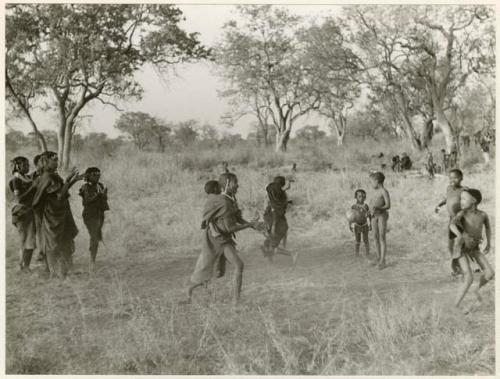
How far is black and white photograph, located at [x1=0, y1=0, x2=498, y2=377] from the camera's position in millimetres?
4707

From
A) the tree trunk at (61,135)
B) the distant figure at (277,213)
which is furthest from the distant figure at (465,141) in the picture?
the tree trunk at (61,135)

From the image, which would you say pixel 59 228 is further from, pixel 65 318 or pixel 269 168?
pixel 269 168

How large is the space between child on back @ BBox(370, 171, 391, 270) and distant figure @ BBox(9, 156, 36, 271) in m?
4.02

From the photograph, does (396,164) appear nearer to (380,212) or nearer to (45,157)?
(380,212)

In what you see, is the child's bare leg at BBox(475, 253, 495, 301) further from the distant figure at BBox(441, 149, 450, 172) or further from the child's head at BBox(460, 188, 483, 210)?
the distant figure at BBox(441, 149, 450, 172)

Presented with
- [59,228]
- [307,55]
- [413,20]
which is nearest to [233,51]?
[307,55]

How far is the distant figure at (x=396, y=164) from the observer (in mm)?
10617

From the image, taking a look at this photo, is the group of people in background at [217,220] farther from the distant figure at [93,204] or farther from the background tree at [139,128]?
the background tree at [139,128]

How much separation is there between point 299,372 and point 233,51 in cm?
883

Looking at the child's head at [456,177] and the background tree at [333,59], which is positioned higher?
the background tree at [333,59]

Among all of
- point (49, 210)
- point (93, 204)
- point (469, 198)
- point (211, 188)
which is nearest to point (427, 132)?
point (469, 198)

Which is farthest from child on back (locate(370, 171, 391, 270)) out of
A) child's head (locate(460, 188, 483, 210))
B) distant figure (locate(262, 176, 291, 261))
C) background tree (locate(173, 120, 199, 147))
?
background tree (locate(173, 120, 199, 147))

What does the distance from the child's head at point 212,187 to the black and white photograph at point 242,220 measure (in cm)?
3

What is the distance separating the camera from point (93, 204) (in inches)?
260
